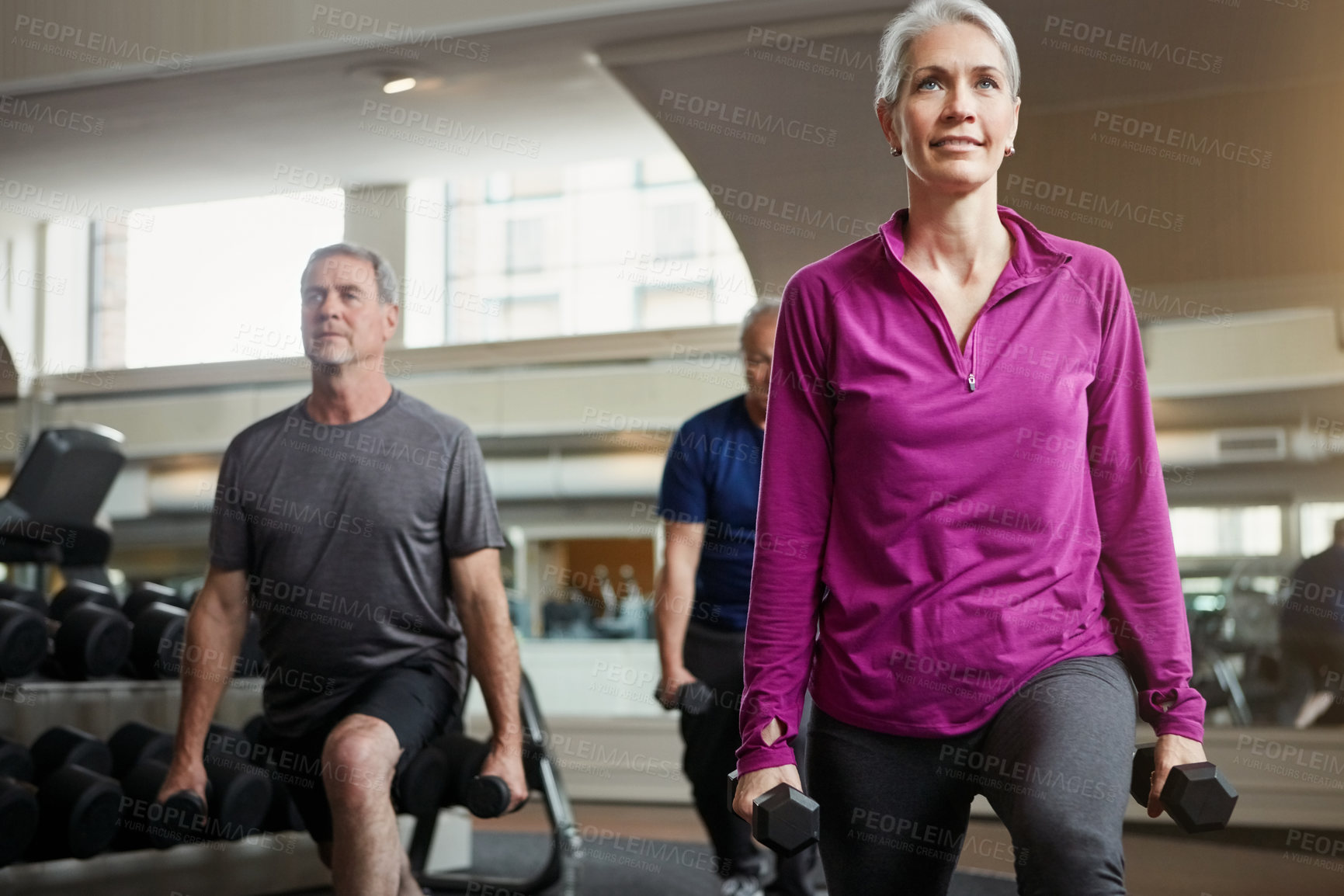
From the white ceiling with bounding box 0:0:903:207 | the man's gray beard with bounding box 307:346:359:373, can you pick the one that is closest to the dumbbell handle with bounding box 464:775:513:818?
the man's gray beard with bounding box 307:346:359:373

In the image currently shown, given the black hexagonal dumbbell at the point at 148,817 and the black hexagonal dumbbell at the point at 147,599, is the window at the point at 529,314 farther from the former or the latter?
the black hexagonal dumbbell at the point at 148,817

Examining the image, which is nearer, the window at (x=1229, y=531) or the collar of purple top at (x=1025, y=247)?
the collar of purple top at (x=1025, y=247)

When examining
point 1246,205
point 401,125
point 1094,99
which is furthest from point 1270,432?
point 401,125

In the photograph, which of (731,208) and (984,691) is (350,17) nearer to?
(731,208)

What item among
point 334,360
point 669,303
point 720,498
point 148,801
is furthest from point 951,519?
point 669,303

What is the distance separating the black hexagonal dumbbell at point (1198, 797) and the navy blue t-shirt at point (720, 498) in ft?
5.96

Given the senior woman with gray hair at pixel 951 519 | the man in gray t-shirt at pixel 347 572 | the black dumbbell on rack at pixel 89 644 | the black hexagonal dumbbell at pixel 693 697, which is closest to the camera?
the senior woman with gray hair at pixel 951 519

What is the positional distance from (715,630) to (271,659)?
0.99 m

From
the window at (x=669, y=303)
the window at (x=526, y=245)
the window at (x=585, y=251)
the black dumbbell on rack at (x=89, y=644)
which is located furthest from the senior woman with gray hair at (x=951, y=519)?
the window at (x=526, y=245)

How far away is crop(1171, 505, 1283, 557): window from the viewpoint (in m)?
5.64

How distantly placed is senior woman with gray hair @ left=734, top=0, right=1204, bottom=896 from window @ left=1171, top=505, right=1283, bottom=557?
15.0 feet

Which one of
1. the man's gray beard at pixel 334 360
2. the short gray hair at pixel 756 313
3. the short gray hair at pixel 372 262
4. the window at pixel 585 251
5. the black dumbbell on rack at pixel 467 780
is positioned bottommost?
the black dumbbell on rack at pixel 467 780

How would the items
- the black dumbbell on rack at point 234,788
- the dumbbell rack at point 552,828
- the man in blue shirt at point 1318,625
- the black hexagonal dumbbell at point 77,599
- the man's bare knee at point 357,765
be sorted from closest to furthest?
the man's bare knee at point 357,765 < the black dumbbell on rack at point 234,788 < the dumbbell rack at point 552,828 < the black hexagonal dumbbell at point 77,599 < the man in blue shirt at point 1318,625

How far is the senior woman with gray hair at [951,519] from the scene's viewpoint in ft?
4.23
